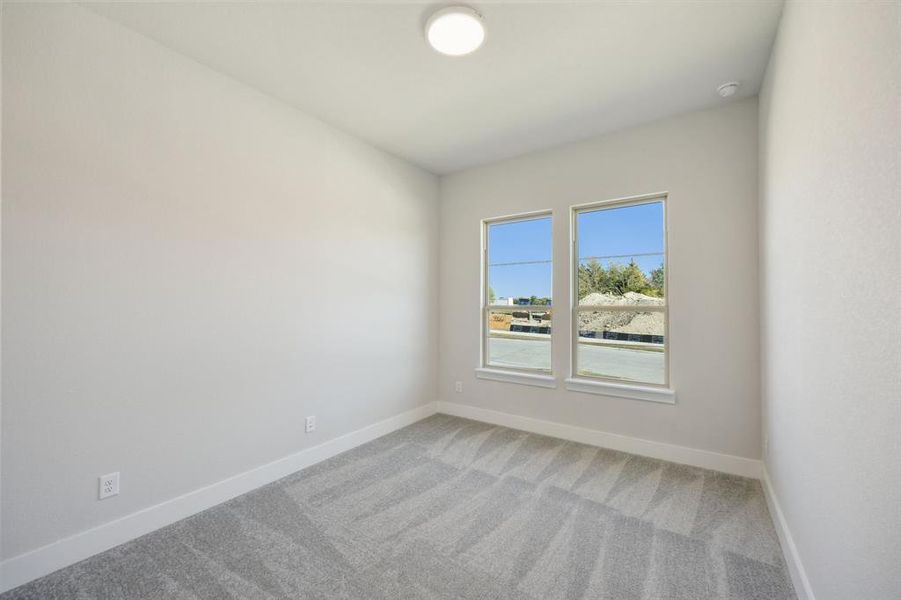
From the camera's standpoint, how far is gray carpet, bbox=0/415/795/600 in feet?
5.50

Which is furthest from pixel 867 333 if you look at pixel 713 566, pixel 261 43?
pixel 261 43

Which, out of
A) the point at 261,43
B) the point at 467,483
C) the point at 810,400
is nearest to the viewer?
the point at 810,400

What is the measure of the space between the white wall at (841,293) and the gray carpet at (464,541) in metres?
0.44

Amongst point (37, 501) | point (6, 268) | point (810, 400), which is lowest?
point (37, 501)

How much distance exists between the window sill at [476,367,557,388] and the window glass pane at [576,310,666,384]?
0.29 metres

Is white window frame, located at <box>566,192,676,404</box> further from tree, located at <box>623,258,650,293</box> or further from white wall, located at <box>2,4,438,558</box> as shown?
white wall, located at <box>2,4,438,558</box>

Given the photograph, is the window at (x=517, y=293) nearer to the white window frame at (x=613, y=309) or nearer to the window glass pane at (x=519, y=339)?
the window glass pane at (x=519, y=339)

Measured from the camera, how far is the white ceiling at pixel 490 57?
1.93 m

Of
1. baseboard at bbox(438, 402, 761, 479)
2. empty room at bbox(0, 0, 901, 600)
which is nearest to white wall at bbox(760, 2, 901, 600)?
empty room at bbox(0, 0, 901, 600)

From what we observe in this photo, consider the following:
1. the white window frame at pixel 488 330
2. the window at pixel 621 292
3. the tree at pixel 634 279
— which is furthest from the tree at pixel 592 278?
the white window frame at pixel 488 330

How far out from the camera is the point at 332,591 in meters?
1.66

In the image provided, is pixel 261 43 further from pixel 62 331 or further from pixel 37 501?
pixel 37 501

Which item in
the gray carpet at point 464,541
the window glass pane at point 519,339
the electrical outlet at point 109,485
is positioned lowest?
the gray carpet at point 464,541

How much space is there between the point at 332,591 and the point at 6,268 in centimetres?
207
